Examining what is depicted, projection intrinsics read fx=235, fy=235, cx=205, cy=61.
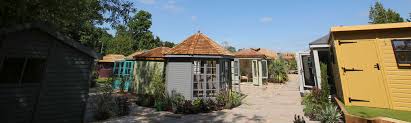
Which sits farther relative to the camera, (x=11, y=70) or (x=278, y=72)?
(x=278, y=72)

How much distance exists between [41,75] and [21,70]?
0.55 metres

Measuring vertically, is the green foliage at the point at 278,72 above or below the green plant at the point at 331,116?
above

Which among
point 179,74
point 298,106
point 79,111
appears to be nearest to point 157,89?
point 179,74

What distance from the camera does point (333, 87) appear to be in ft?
39.7

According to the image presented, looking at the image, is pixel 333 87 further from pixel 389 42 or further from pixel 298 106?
pixel 389 42

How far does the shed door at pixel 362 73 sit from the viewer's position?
8000 mm

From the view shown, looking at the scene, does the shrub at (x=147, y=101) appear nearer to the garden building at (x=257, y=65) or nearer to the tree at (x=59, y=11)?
the tree at (x=59, y=11)

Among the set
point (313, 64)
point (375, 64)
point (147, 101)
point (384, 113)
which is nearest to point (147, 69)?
point (147, 101)

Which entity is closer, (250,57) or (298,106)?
(298,106)

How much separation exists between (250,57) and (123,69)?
464 inches

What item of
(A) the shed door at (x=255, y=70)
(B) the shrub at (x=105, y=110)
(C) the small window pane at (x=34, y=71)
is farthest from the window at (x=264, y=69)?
(C) the small window pane at (x=34, y=71)

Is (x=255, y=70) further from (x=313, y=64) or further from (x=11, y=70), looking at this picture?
(x=11, y=70)

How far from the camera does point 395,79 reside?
25.4ft

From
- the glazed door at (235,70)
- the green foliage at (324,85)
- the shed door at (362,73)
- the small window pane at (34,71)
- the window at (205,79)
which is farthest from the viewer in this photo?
the glazed door at (235,70)
